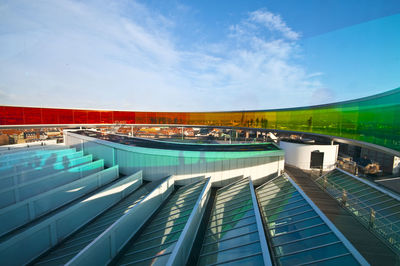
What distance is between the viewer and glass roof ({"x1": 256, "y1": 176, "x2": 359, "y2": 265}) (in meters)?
4.22

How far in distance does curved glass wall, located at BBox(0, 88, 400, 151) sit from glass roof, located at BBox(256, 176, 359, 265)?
643 cm

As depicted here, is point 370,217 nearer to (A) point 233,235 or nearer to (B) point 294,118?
(A) point 233,235

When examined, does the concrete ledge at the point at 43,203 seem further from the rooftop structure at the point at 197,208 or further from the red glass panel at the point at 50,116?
the red glass panel at the point at 50,116

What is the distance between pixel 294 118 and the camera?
68.7 feet

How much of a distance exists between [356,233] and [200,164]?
855cm

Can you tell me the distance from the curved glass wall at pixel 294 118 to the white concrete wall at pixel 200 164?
602 centimetres

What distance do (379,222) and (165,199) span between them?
36.7ft

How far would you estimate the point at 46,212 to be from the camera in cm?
779

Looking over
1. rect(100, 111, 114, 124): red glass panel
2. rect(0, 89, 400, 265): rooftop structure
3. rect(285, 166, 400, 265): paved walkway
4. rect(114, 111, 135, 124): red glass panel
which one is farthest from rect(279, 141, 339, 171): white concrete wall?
rect(100, 111, 114, 124): red glass panel

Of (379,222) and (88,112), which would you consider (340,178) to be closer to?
(379,222)

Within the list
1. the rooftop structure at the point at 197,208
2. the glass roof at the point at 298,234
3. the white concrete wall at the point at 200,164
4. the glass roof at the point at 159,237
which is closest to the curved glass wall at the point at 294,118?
the rooftop structure at the point at 197,208

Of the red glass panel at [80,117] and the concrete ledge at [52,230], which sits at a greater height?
the red glass panel at [80,117]

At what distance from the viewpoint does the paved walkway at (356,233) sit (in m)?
5.23

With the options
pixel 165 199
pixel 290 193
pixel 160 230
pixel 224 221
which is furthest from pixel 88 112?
pixel 290 193
